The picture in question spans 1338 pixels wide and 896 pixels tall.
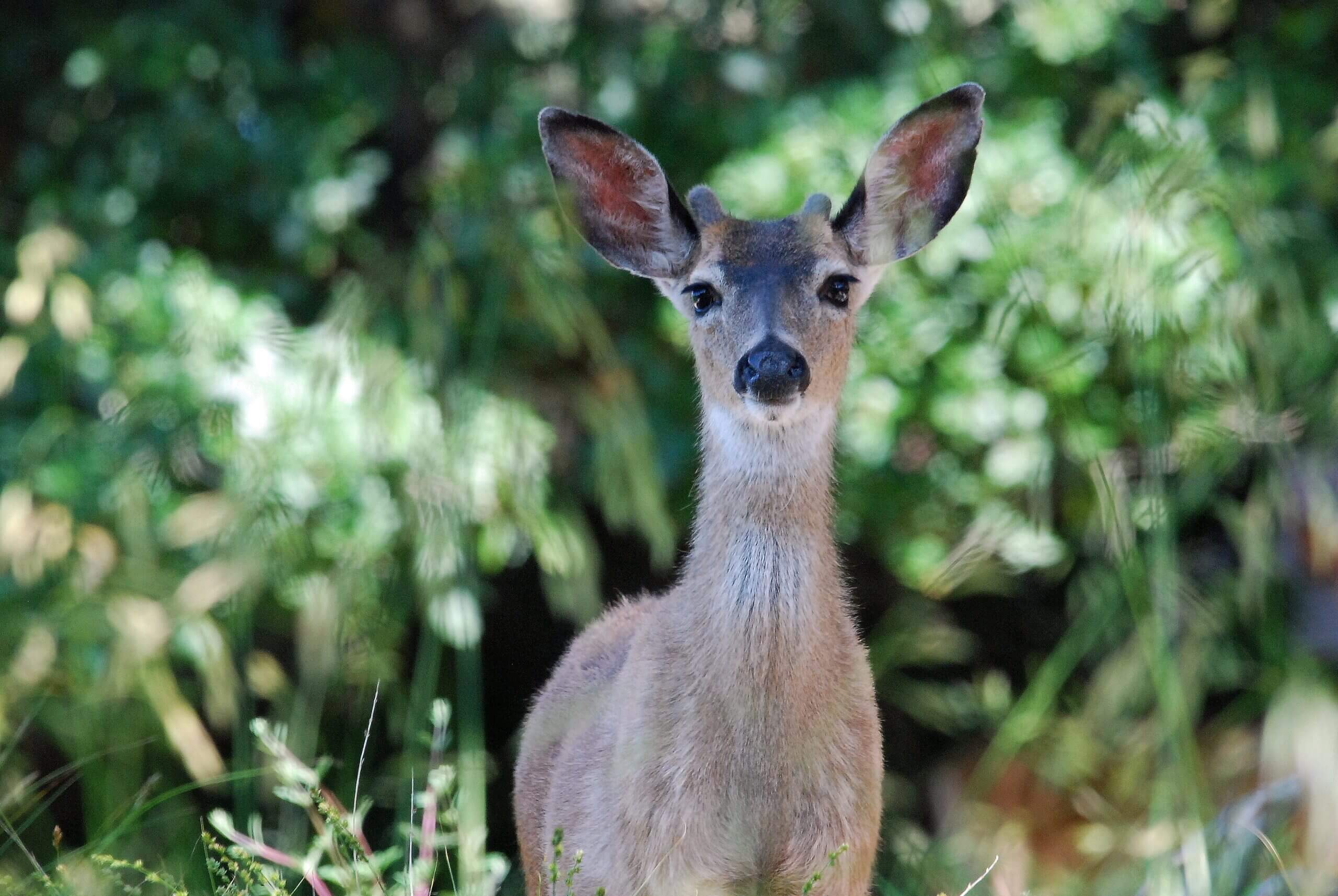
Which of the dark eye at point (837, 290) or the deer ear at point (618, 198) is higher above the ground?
the deer ear at point (618, 198)

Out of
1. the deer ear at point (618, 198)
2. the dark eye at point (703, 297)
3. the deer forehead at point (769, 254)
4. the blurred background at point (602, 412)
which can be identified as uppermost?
the deer ear at point (618, 198)

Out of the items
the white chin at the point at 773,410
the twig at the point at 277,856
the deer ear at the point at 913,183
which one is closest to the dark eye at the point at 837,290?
the deer ear at the point at 913,183

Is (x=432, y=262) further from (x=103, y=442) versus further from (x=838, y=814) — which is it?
(x=838, y=814)

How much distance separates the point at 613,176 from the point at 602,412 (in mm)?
1472

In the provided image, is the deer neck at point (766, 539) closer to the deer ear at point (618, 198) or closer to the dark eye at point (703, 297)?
the dark eye at point (703, 297)

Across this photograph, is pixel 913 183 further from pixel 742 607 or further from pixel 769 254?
pixel 742 607

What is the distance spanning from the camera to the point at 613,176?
3.88 metres

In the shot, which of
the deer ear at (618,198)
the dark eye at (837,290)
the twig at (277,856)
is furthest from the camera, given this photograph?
the deer ear at (618,198)

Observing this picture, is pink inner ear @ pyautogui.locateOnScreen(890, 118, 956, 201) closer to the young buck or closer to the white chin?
the young buck

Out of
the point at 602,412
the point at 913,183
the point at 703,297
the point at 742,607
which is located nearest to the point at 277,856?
the point at 742,607

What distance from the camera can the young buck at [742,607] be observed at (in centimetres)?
307

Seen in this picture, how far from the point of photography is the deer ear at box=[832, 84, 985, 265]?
3.65 m

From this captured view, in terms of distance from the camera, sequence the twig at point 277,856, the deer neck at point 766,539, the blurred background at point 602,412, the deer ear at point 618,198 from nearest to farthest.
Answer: the twig at point 277,856 < the deer neck at point 766,539 < the deer ear at point 618,198 < the blurred background at point 602,412

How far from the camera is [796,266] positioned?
142 inches
